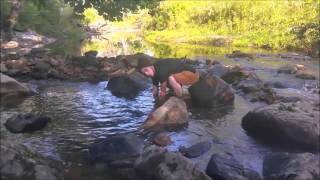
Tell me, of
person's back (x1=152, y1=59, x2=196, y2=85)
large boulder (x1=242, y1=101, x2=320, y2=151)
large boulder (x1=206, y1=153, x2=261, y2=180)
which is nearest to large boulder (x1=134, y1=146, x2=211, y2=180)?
large boulder (x1=206, y1=153, x2=261, y2=180)

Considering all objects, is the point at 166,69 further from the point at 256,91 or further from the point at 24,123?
the point at 24,123

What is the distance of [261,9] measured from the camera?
34.0 meters

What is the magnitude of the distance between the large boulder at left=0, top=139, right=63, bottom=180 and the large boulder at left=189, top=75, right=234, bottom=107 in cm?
540

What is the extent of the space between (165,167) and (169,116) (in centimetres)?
319

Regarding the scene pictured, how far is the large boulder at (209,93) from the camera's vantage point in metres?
11.6

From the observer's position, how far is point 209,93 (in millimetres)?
11547

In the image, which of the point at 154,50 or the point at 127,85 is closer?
the point at 127,85

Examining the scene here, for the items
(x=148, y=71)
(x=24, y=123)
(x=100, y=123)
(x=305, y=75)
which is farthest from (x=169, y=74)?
(x=305, y=75)

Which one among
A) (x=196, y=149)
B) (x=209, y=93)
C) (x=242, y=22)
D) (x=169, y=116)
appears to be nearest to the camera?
(x=196, y=149)

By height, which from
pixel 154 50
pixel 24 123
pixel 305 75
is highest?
pixel 24 123

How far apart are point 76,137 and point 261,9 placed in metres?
27.5

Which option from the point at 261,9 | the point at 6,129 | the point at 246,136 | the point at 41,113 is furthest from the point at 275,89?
the point at 261,9

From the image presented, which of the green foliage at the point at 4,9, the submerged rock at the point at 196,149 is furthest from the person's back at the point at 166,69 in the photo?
the green foliage at the point at 4,9

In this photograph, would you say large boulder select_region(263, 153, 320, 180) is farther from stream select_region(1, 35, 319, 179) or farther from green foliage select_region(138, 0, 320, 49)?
green foliage select_region(138, 0, 320, 49)
